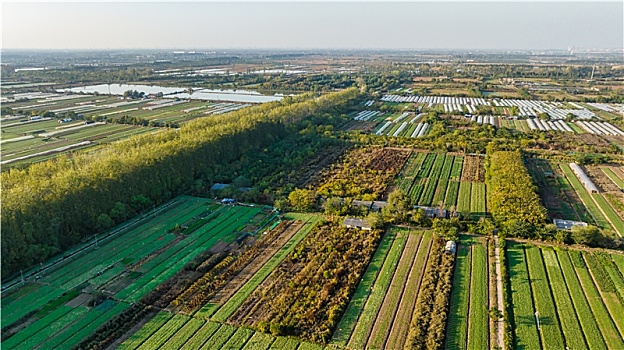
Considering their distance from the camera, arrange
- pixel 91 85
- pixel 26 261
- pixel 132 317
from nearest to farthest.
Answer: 1. pixel 132 317
2. pixel 26 261
3. pixel 91 85

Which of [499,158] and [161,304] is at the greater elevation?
[499,158]

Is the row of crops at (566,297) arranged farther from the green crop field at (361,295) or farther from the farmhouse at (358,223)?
the farmhouse at (358,223)

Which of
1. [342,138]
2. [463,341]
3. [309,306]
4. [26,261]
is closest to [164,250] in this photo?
[26,261]

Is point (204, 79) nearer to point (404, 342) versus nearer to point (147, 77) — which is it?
point (147, 77)

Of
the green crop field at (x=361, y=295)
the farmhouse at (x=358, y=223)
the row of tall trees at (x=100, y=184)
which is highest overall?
the row of tall trees at (x=100, y=184)

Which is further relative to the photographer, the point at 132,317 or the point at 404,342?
the point at 132,317

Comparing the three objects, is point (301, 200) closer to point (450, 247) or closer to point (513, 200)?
point (450, 247)

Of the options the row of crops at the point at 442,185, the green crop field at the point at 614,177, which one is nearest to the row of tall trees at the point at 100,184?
the row of crops at the point at 442,185
